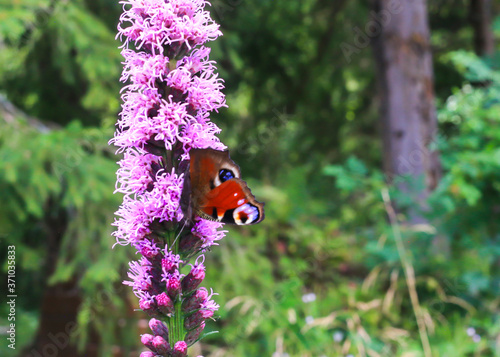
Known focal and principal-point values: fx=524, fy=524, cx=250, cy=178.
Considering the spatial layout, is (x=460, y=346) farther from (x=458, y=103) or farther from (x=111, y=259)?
(x=111, y=259)

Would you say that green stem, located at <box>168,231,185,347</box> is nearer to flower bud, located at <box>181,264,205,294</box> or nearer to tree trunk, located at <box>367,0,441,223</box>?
flower bud, located at <box>181,264,205,294</box>

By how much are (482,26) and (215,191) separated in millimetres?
7731

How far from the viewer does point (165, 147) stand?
5.25 feet

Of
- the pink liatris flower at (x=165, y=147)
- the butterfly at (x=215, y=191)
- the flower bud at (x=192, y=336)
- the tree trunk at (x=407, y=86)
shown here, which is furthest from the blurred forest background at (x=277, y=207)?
the butterfly at (x=215, y=191)

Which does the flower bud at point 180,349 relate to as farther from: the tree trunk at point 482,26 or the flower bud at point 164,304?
the tree trunk at point 482,26

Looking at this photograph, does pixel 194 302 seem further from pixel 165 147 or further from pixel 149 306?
pixel 165 147

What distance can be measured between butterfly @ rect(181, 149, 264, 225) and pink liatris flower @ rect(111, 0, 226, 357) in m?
0.04

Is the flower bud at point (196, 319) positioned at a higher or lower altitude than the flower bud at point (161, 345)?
higher

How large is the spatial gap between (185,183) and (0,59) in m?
5.56

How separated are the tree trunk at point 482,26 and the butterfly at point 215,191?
7.49 meters

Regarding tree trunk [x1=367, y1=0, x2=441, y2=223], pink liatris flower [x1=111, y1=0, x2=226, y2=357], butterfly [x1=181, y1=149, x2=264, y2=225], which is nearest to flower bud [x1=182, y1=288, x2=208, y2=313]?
pink liatris flower [x1=111, y1=0, x2=226, y2=357]

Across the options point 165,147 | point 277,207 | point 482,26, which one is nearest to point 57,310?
point 277,207

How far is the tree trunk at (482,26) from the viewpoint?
797 cm

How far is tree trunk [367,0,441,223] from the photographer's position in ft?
20.4
